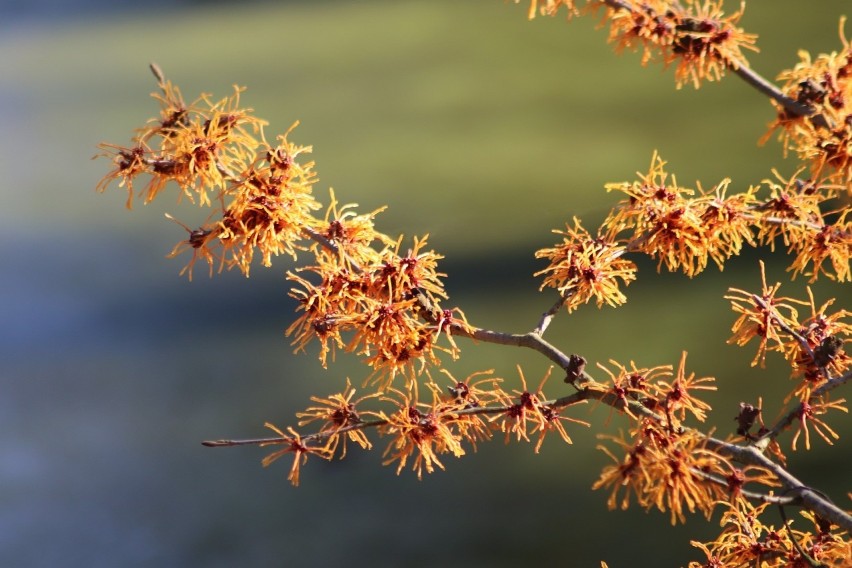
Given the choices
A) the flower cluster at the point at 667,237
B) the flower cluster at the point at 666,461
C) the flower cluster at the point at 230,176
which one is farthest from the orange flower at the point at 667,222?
the flower cluster at the point at 230,176

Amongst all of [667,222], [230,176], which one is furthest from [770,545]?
[230,176]

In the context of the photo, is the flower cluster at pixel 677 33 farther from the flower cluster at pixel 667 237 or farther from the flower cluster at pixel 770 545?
the flower cluster at pixel 770 545

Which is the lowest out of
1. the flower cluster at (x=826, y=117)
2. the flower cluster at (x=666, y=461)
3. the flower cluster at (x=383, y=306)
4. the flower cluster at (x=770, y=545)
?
the flower cluster at (x=770, y=545)

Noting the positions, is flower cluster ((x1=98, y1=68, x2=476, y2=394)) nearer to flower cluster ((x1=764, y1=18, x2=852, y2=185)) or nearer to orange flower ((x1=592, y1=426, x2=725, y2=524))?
orange flower ((x1=592, y1=426, x2=725, y2=524))

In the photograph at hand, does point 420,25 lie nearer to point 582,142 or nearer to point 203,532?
point 582,142

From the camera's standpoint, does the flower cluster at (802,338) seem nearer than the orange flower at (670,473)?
Answer: No

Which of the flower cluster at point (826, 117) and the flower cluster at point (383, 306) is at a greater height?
the flower cluster at point (826, 117)

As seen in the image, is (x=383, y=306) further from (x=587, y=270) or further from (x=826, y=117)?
(x=826, y=117)

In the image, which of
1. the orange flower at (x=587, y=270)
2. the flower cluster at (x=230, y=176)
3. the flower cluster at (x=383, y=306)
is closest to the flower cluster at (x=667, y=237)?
the orange flower at (x=587, y=270)

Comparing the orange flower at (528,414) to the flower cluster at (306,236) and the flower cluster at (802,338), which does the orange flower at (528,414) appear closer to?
the flower cluster at (306,236)
